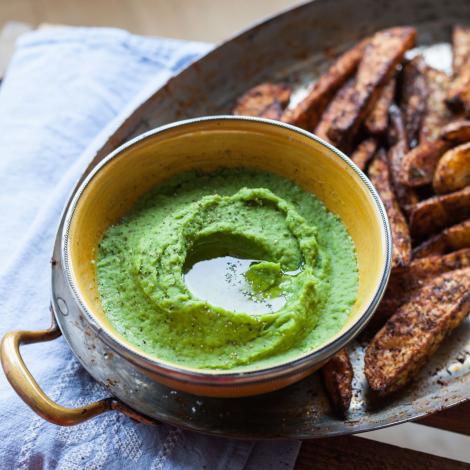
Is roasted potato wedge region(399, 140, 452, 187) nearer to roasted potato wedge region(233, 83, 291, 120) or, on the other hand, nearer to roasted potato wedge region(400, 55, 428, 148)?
roasted potato wedge region(400, 55, 428, 148)

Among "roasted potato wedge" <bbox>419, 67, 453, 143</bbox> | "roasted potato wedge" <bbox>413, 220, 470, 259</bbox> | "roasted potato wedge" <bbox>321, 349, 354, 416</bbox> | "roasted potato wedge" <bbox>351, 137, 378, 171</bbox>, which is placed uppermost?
"roasted potato wedge" <bbox>419, 67, 453, 143</bbox>

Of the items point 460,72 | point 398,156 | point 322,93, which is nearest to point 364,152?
point 398,156

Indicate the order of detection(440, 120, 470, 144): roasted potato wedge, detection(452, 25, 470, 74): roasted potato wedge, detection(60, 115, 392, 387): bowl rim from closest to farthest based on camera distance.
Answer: detection(60, 115, 392, 387): bowl rim, detection(440, 120, 470, 144): roasted potato wedge, detection(452, 25, 470, 74): roasted potato wedge

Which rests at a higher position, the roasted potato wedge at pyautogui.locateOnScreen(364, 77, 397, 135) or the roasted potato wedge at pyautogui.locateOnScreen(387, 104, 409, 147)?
the roasted potato wedge at pyautogui.locateOnScreen(364, 77, 397, 135)

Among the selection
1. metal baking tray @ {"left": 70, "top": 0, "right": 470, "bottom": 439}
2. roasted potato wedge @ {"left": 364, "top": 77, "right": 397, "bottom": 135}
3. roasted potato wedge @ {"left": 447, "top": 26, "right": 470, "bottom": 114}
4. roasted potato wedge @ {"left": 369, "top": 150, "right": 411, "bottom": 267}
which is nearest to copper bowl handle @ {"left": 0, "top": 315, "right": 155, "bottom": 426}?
metal baking tray @ {"left": 70, "top": 0, "right": 470, "bottom": 439}

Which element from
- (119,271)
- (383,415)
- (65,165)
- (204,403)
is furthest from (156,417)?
(65,165)

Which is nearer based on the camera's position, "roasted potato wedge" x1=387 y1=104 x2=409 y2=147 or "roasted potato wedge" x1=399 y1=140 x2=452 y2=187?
"roasted potato wedge" x1=399 y1=140 x2=452 y2=187

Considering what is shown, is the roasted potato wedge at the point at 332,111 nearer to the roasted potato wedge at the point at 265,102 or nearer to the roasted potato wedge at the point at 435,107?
the roasted potato wedge at the point at 265,102

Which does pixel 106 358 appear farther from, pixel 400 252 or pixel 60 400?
pixel 400 252
